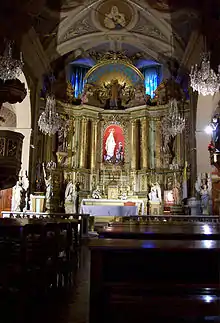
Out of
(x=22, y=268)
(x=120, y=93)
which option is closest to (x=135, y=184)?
(x=120, y=93)

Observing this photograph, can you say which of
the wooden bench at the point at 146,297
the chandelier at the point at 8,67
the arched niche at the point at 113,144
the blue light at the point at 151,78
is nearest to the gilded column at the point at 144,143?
the arched niche at the point at 113,144

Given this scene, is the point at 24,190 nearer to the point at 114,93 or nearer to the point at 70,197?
the point at 70,197

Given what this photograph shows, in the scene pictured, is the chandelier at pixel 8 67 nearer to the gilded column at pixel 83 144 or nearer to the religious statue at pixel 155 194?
the gilded column at pixel 83 144

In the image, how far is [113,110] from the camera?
668 inches

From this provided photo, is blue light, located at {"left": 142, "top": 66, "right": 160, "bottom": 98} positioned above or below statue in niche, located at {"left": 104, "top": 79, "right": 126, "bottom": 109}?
above

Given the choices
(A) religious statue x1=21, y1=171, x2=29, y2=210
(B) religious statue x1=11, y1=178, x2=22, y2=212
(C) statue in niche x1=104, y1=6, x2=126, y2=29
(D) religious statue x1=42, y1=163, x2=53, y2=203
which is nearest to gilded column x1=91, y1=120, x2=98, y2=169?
(D) religious statue x1=42, y1=163, x2=53, y2=203

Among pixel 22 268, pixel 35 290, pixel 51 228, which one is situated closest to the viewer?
pixel 22 268

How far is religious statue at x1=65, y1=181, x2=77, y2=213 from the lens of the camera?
14750 mm

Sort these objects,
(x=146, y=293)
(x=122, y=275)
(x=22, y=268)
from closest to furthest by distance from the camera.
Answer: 1. (x=146, y=293)
2. (x=122, y=275)
3. (x=22, y=268)

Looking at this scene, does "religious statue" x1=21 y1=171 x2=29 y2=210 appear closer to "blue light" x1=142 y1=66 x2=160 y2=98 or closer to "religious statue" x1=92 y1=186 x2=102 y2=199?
"religious statue" x1=92 y1=186 x2=102 y2=199

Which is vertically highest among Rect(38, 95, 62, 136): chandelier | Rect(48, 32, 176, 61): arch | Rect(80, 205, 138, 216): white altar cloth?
Rect(48, 32, 176, 61): arch

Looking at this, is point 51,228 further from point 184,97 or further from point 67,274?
point 184,97

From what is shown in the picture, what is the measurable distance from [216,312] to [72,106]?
51.2ft

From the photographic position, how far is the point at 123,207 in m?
13.0
